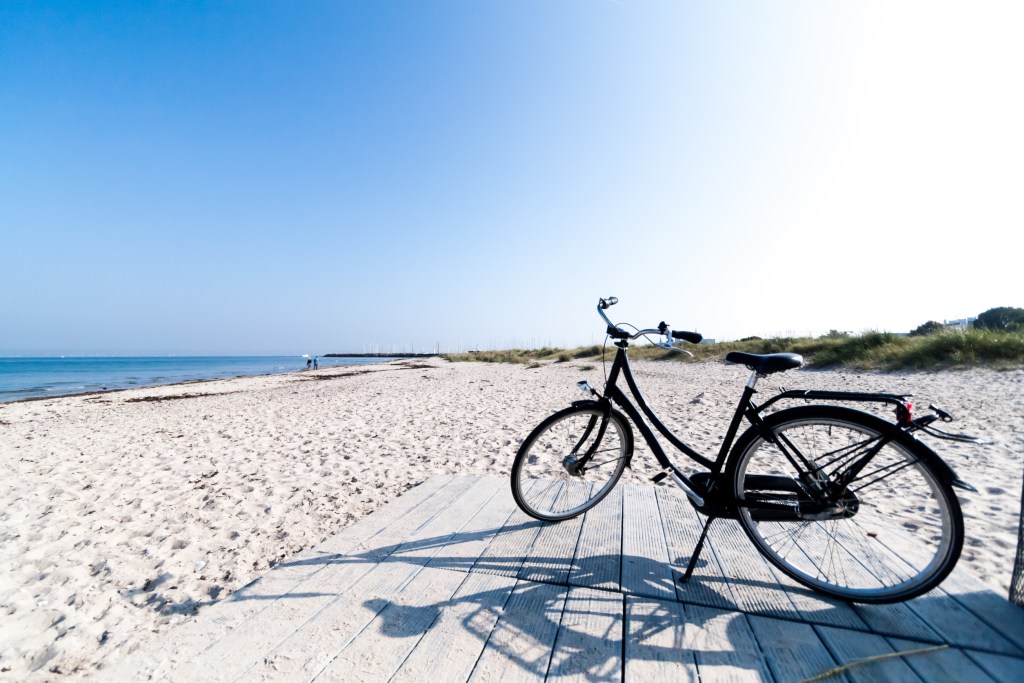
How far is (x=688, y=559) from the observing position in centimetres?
232

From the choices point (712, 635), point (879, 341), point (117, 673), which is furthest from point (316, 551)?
point (879, 341)

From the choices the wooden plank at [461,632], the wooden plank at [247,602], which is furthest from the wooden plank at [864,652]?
the wooden plank at [247,602]

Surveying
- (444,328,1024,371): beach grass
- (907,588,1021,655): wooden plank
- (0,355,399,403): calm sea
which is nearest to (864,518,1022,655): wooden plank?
(907,588,1021,655): wooden plank

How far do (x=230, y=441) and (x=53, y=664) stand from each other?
4950mm

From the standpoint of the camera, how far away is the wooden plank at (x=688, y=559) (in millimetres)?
1978

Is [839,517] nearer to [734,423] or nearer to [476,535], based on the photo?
[734,423]

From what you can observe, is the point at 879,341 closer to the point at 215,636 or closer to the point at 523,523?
the point at 523,523

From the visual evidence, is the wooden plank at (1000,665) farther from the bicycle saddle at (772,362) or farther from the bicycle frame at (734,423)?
the bicycle saddle at (772,362)

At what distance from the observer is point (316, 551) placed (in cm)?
248

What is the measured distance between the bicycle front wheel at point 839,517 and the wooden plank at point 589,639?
0.89 metres

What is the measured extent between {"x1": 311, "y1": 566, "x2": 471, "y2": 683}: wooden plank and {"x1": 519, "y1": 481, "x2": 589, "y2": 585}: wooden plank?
39 centimetres

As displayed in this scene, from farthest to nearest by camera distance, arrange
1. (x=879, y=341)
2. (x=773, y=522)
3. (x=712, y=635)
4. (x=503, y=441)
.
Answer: (x=879, y=341), (x=503, y=441), (x=773, y=522), (x=712, y=635)

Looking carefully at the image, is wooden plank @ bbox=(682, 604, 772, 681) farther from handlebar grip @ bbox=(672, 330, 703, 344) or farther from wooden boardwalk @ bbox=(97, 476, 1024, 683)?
handlebar grip @ bbox=(672, 330, 703, 344)

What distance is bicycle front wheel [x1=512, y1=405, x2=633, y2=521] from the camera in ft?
8.98
